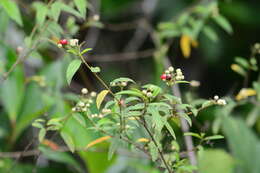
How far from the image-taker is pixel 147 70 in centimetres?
343

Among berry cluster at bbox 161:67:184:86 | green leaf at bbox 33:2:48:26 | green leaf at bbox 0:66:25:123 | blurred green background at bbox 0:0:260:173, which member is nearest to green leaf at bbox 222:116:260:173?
blurred green background at bbox 0:0:260:173

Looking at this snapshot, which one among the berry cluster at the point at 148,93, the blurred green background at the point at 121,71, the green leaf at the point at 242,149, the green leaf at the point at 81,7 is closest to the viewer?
the berry cluster at the point at 148,93

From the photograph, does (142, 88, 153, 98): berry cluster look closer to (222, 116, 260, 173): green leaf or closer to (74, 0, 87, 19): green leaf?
(74, 0, 87, 19): green leaf

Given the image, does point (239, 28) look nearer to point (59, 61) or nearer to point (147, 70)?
point (147, 70)

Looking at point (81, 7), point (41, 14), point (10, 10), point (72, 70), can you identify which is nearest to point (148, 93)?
point (72, 70)

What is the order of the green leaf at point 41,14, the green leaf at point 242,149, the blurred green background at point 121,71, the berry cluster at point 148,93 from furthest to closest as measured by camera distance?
1. the green leaf at point 242,149
2. the blurred green background at point 121,71
3. the green leaf at point 41,14
4. the berry cluster at point 148,93

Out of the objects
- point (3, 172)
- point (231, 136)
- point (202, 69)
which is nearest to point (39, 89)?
point (3, 172)

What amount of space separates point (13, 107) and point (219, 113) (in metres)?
0.88

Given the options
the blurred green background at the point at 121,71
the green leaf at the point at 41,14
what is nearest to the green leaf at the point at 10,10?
the green leaf at the point at 41,14

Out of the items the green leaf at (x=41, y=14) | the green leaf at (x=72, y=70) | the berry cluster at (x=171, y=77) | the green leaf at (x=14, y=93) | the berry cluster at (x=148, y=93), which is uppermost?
the green leaf at (x=41, y=14)

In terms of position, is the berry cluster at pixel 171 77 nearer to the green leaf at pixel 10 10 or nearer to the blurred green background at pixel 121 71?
the green leaf at pixel 10 10

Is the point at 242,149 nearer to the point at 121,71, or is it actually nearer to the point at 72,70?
the point at 121,71

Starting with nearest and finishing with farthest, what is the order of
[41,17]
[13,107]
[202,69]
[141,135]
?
[41,17] → [141,135] → [13,107] → [202,69]

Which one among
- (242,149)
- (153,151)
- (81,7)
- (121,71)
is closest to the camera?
(153,151)
